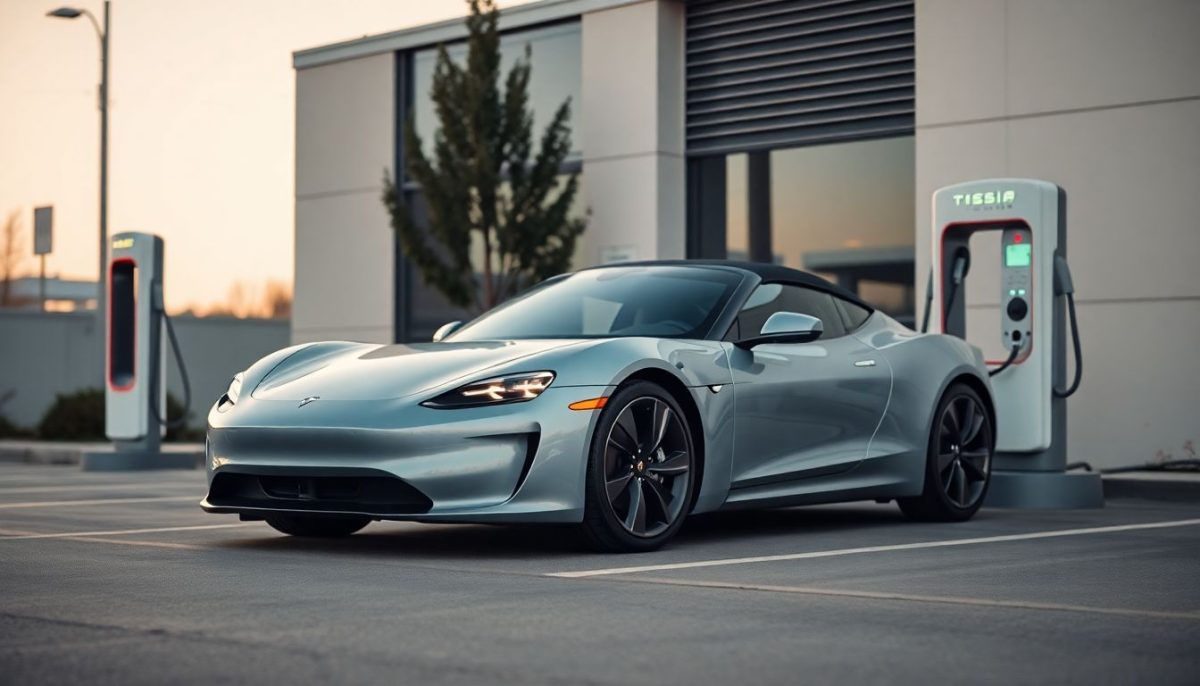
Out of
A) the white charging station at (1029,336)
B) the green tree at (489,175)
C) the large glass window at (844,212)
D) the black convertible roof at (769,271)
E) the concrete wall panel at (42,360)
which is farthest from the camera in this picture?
the concrete wall panel at (42,360)

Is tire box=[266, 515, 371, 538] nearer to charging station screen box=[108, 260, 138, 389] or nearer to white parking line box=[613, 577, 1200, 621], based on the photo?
white parking line box=[613, 577, 1200, 621]

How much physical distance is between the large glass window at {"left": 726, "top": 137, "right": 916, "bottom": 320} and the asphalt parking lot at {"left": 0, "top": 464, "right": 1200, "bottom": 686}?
823 centimetres

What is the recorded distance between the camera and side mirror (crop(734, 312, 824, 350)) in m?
7.67

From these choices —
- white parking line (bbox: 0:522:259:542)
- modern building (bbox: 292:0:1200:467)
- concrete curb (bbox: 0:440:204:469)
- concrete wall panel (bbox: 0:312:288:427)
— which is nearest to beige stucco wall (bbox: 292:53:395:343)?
modern building (bbox: 292:0:1200:467)

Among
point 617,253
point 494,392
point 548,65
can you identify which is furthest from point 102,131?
point 494,392

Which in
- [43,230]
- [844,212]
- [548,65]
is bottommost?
[844,212]

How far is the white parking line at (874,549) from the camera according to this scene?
6270 mm

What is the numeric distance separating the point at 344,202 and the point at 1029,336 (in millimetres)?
11785

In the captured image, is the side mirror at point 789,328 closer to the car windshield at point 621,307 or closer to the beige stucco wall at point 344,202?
the car windshield at point 621,307

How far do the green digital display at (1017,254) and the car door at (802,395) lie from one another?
8.71 ft

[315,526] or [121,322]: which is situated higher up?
[121,322]

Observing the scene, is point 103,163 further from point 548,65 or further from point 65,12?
point 548,65

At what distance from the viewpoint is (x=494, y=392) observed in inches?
265

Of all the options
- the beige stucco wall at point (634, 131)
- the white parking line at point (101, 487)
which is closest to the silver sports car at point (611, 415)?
the white parking line at point (101, 487)
